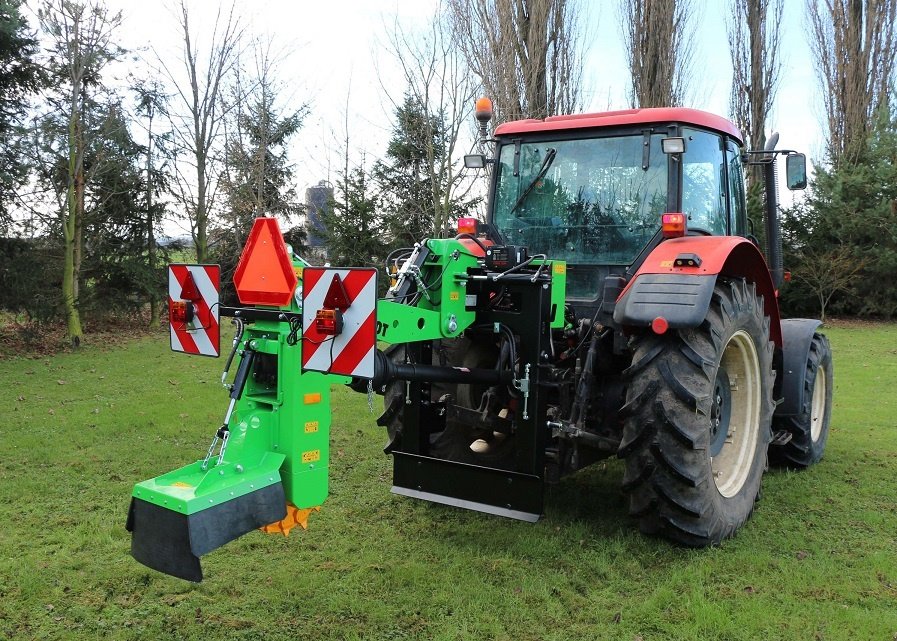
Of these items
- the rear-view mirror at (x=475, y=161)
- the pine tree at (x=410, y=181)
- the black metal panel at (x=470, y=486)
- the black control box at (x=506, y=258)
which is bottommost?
the black metal panel at (x=470, y=486)

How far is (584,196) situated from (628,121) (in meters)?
0.52

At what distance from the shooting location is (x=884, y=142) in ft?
62.4

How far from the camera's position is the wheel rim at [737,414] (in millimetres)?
4402

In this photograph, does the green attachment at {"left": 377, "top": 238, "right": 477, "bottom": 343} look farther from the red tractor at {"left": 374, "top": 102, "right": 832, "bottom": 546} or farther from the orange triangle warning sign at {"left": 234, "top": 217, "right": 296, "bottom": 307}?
the orange triangle warning sign at {"left": 234, "top": 217, "right": 296, "bottom": 307}

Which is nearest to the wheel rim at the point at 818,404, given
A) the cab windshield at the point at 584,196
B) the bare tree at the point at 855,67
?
the cab windshield at the point at 584,196

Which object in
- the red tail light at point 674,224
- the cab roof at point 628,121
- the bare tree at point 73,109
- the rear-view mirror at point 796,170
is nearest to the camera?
the red tail light at point 674,224

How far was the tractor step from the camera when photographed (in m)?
5.24

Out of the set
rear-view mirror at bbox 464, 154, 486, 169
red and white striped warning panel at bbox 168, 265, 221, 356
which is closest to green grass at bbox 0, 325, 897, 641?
red and white striped warning panel at bbox 168, 265, 221, 356

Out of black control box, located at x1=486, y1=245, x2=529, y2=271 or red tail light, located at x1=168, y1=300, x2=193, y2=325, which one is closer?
red tail light, located at x1=168, y1=300, x2=193, y2=325

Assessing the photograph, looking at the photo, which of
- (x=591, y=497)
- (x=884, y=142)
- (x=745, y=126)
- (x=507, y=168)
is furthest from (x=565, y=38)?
(x=591, y=497)

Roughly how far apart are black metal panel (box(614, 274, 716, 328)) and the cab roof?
1.16 m

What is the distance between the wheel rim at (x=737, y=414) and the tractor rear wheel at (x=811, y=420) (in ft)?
3.68

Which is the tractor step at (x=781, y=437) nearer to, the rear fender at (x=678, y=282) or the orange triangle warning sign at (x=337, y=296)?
the rear fender at (x=678, y=282)

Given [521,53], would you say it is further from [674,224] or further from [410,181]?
[674,224]
